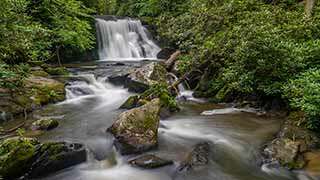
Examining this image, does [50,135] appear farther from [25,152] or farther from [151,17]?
[151,17]

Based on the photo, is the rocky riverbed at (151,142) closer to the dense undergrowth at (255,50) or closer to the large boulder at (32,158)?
the large boulder at (32,158)

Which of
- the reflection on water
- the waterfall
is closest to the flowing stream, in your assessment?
the reflection on water

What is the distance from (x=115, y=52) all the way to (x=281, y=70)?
1441cm

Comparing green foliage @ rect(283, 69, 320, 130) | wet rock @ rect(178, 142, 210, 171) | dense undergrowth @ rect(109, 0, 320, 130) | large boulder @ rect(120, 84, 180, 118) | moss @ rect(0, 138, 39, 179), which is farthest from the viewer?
large boulder @ rect(120, 84, 180, 118)

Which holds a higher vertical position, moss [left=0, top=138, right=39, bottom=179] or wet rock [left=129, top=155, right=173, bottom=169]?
moss [left=0, top=138, right=39, bottom=179]

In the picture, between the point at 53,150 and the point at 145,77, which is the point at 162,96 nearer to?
the point at 145,77

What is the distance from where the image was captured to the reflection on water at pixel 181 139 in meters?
6.23

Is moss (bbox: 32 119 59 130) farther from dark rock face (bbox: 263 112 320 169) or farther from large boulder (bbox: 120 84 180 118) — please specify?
dark rock face (bbox: 263 112 320 169)

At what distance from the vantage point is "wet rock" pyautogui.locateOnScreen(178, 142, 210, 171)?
6353mm

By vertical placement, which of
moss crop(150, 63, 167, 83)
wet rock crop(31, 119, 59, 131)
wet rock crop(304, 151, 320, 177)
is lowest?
wet rock crop(304, 151, 320, 177)

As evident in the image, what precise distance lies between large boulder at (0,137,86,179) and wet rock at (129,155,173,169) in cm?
112

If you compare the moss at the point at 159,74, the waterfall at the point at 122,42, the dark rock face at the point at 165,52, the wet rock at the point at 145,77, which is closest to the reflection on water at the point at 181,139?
the wet rock at the point at 145,77

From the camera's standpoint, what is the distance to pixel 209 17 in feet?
46.4

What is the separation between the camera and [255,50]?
30.5 feet
